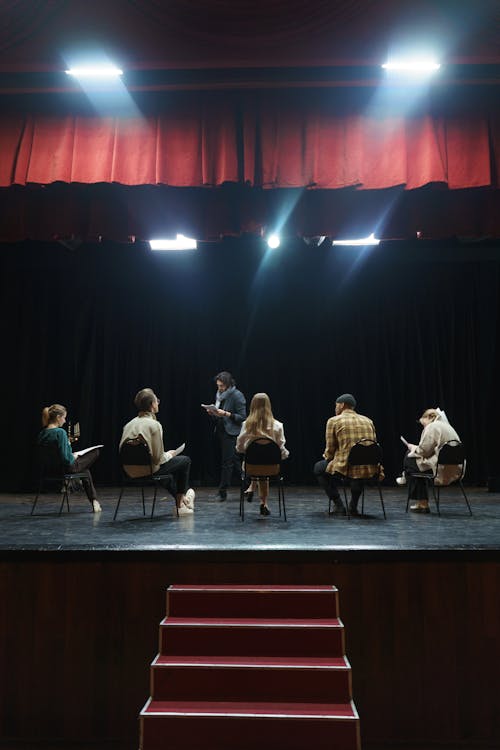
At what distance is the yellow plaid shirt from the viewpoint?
541 cm

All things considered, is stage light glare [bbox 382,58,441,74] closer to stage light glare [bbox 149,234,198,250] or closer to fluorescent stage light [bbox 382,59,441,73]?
fluorescent stage light [bbox 382,59,441,73]

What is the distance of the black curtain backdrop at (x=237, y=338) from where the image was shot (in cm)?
873

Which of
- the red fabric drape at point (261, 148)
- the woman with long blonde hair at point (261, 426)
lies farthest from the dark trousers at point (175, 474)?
the red fabric drape at point (261, 148)

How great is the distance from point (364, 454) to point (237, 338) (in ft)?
13.3

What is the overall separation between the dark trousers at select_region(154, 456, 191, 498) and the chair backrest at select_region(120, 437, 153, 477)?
24cm
